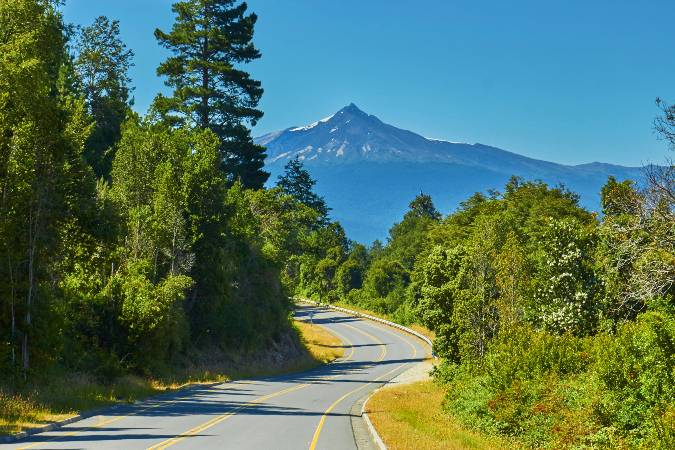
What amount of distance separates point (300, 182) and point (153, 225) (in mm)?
87064

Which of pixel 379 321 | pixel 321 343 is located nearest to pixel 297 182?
pixel 379 321

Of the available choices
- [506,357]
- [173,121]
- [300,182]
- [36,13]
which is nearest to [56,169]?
[36,13]

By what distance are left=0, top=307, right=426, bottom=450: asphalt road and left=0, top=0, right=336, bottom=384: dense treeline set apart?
14.0ft

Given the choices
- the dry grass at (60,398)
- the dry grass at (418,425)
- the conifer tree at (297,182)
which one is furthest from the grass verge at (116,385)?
the conifer tree at (297,182)

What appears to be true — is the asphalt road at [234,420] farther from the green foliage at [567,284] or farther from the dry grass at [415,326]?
the dry grass at [415,326]

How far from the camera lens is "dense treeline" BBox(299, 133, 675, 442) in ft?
64.5

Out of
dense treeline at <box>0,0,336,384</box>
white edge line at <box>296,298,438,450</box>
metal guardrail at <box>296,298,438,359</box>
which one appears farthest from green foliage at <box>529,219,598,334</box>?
metal guardrail at <box>296,298,438,359</box>

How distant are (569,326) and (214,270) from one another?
23.2 metres

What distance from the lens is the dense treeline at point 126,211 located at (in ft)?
82.7

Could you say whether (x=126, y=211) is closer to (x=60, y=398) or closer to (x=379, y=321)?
(x=60, y=398)

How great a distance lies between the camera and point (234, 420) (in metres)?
23.7

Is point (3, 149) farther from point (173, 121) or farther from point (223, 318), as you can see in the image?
point (173, 121)

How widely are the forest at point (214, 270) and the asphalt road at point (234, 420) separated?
4.49 m

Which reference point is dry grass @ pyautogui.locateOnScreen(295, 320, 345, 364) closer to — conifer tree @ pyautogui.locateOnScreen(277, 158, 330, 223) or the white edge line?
the white edge line
